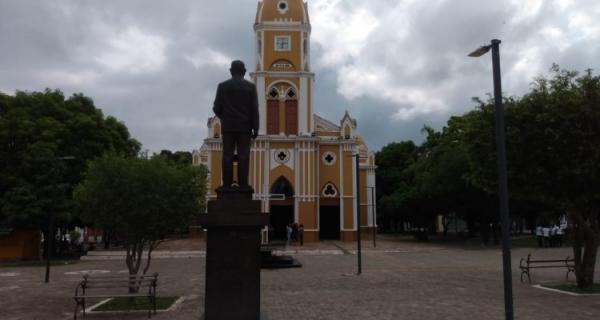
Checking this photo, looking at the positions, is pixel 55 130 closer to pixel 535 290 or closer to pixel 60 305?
pixel 60 305

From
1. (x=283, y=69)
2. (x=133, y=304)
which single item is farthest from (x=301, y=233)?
(x=133, y=304)

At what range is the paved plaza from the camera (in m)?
12.4

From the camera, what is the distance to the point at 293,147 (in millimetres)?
46375

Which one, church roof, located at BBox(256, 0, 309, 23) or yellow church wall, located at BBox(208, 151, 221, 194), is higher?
church roof, located at BBox(256, 0, 309, 23)

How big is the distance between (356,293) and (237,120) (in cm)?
727

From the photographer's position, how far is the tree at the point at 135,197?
14.0 metres

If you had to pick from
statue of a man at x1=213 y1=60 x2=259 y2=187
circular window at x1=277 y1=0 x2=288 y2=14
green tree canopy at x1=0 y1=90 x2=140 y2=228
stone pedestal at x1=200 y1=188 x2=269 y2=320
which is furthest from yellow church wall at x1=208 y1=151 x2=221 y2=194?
stone pedestal at x1=200 y1=188 x2=269 y2=320

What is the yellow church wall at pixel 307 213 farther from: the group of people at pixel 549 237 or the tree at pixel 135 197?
the tree at pixel 135 197

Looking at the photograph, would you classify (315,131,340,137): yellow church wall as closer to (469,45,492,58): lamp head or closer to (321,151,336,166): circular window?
(321,151,336,166): circular window

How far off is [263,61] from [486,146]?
108 ft

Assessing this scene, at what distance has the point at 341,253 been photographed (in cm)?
3272

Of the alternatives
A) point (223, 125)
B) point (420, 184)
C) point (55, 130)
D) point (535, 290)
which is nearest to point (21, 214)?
point (55, 130)

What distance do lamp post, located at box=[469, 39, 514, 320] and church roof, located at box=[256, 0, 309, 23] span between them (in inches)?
1562

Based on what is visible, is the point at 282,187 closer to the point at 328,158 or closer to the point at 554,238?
the point at 328,158
